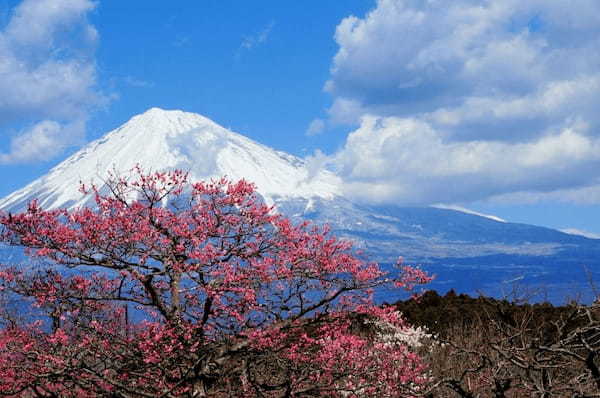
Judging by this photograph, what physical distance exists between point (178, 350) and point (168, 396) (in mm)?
954

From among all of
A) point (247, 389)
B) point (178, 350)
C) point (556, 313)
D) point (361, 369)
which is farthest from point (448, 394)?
point (556, 313)

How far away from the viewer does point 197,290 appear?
45.0ft

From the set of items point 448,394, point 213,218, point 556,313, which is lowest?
point 448,394

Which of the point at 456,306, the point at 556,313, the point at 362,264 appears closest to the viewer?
the point at 362,264

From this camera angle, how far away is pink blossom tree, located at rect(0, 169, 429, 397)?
13.6m

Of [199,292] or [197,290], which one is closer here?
[197,290]

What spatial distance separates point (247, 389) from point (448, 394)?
21.0 feet

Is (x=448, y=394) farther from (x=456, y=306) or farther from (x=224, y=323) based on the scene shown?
(x=456, y=306)

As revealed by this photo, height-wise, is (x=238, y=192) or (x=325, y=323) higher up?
(x=238, y=192)

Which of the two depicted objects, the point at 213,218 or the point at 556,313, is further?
the point at 556,313

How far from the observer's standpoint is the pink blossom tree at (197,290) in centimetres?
1358

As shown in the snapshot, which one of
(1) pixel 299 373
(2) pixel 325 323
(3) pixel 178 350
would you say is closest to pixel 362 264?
(2) pixel 325 323

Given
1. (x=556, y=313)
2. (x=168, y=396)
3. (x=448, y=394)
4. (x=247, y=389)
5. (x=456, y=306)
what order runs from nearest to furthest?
(x=168, y=396)
(x=247, y=389)
(x=448, y=394)
(x=556, y=313)
(x=456, y=306)

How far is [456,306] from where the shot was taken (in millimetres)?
28953
